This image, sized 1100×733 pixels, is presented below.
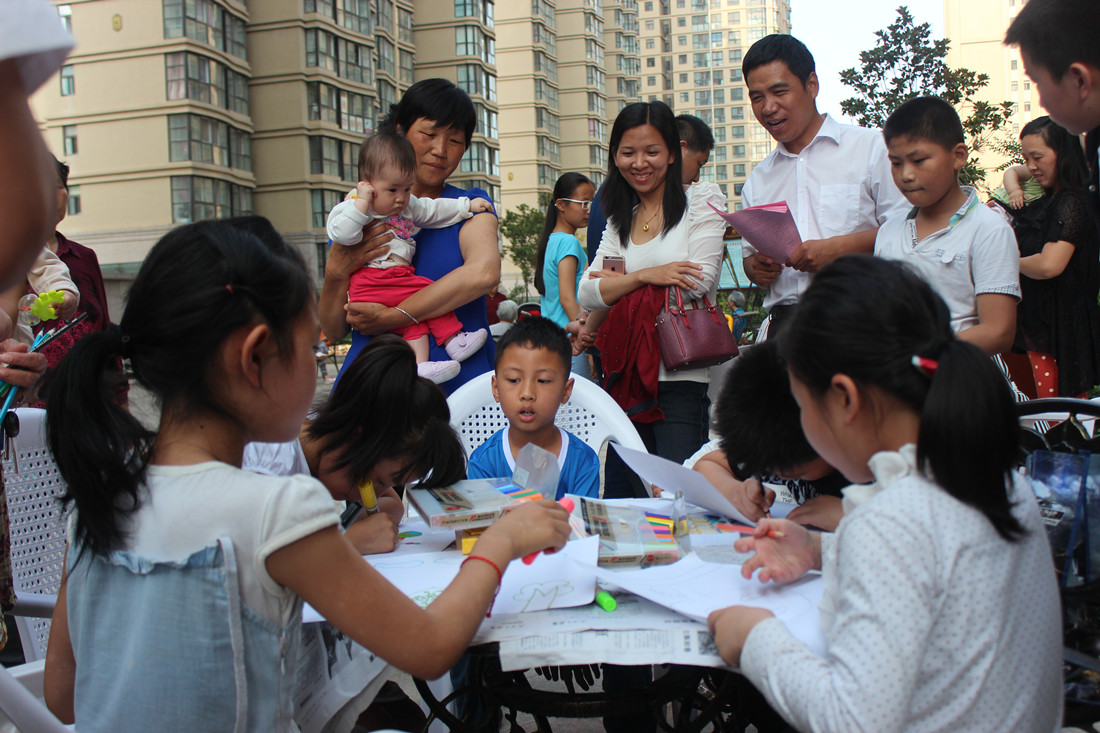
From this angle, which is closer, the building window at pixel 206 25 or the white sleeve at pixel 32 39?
the white sleeve at pixel 32 39

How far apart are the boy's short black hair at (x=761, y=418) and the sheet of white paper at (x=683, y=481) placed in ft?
0.32

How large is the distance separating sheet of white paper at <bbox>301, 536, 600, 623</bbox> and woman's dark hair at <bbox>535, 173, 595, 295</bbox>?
3.44 meters

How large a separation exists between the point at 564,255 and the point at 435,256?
196 cm

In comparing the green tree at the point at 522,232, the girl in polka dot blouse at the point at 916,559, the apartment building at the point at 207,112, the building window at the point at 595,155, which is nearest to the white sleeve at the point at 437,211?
the girl in polka dot blouse at the point at 916,559

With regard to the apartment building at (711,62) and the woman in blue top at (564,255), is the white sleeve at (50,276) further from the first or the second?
the apartment building at (711,62)

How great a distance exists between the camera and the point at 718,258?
2.96 m

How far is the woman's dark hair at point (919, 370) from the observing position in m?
1.04

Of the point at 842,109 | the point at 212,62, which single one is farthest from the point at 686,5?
the point at 842,109

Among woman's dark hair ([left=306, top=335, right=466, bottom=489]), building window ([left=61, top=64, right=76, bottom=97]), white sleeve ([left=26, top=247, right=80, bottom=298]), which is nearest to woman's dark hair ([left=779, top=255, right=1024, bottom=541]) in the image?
woman's dark hair ([left=306, top=335, right=466, bottom=489])

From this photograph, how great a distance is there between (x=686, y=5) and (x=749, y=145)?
16656 mm

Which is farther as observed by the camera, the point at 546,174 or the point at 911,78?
the point at 546,174

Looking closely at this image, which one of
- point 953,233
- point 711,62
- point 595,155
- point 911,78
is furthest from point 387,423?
point 711,62

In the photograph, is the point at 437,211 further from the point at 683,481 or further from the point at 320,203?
the point at 320,203

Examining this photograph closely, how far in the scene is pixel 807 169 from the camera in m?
3.02
